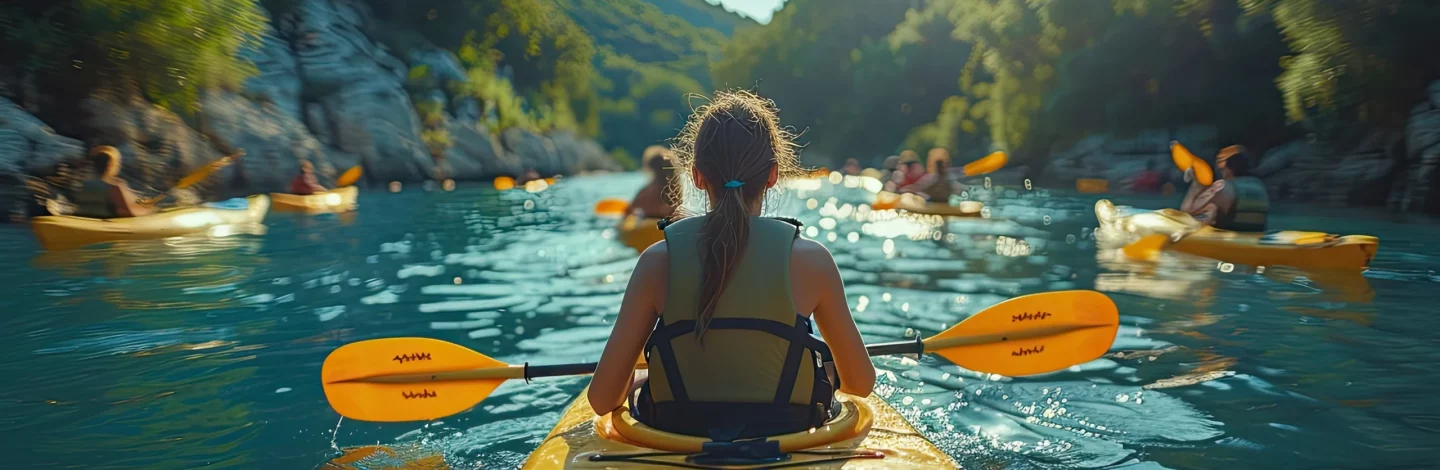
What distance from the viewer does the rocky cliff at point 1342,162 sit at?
1404 cm

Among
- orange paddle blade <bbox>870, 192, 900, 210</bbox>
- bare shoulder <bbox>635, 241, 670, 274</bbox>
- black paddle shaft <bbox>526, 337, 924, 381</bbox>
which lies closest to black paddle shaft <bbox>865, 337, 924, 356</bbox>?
black paddle shaft <bbox>526, 337, 924, 381</bbox>

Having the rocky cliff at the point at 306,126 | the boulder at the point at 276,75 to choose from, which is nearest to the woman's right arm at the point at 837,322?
the rocky cliff at the point at 306,126

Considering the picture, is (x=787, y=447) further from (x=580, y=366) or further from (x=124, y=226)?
(x=124, y=226)

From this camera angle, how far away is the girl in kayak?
2.09 meters

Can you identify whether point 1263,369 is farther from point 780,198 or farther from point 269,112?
point 269,112

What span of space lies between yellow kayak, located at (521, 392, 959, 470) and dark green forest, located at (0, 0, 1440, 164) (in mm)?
989

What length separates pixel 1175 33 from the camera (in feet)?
79.4

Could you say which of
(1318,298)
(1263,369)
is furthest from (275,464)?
(1318,298)

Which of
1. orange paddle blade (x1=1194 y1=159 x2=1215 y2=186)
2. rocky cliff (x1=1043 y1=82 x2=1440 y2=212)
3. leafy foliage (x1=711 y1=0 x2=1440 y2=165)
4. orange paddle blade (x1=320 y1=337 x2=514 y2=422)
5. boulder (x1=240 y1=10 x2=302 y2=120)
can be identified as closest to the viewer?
orange paddle blade (x1=320 y1=337 x2=514 y2=422)

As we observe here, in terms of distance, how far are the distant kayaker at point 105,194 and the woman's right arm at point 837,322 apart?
33.9 ft

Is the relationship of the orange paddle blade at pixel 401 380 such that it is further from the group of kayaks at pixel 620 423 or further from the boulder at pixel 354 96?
the boulder at pixel 354 96

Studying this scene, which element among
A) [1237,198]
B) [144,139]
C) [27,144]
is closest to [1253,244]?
[1237,198]

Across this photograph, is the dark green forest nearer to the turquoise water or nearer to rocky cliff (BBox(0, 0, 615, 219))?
rocky cliff (BBox(0, 0, 615, 219))

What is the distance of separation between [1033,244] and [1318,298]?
175 inches
